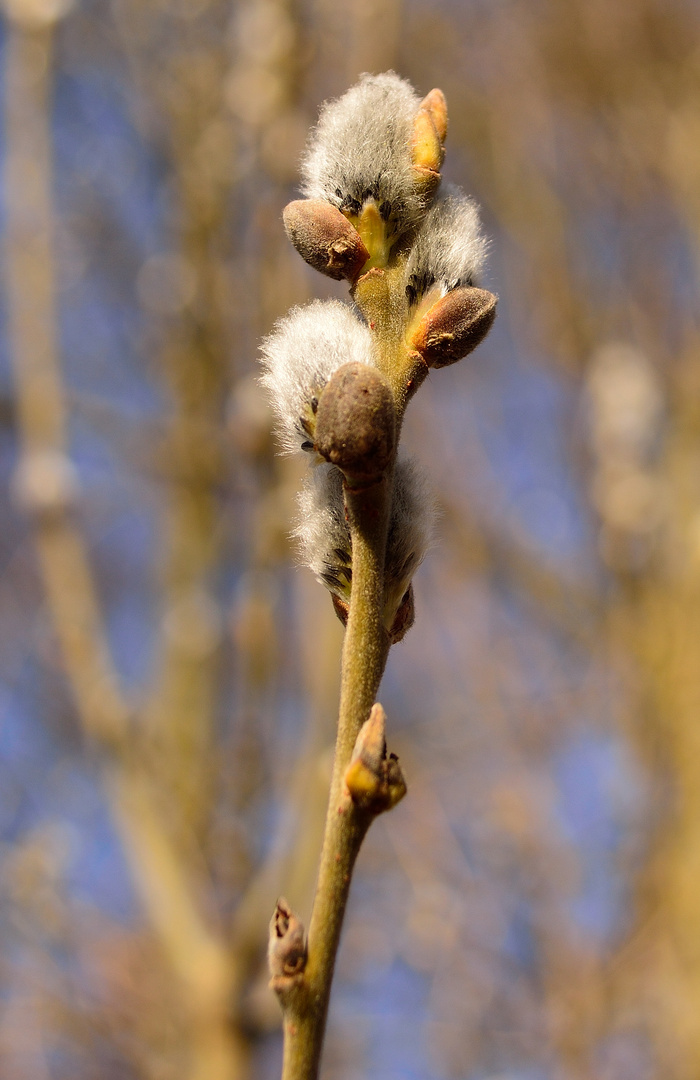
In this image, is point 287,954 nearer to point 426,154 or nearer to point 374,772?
point 374,772


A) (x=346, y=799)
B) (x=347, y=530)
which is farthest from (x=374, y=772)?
(x=347, y=530)

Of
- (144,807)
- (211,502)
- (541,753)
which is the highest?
(211,502)

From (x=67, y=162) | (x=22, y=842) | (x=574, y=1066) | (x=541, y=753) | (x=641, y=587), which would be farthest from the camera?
(x=67, y=162)

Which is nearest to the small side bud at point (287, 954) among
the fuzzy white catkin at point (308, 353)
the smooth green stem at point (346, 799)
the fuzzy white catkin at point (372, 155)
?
the smooth green stem at point (346, 799)

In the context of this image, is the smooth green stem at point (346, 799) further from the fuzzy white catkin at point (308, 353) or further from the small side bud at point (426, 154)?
the small side bud at point (426, 154)

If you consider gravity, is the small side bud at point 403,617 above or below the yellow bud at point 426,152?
below

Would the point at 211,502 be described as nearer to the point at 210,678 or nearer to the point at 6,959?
the point at 210,678

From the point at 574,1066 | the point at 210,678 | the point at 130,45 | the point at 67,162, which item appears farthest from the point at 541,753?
the point at 67,162
